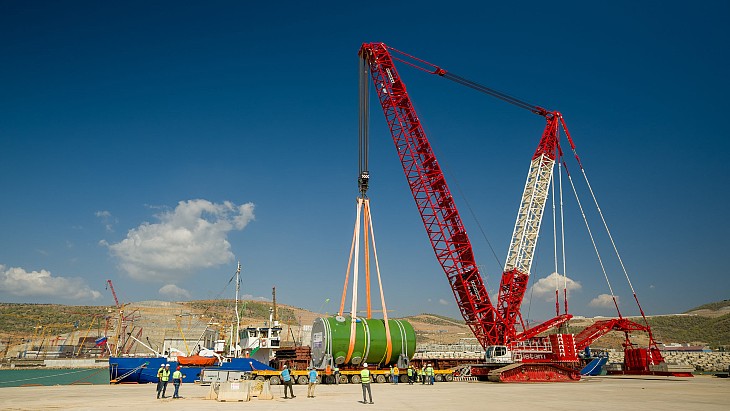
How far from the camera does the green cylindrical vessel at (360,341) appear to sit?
3506 centimetres

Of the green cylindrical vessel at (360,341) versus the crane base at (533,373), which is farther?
the crane base at (533,373)

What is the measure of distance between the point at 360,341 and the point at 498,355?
1896cm

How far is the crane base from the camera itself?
131ft

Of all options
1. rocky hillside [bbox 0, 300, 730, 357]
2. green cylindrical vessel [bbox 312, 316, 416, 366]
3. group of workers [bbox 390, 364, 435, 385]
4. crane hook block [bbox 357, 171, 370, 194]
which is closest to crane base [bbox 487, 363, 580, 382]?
group of workers [bbox 390, 364, 435, 385]

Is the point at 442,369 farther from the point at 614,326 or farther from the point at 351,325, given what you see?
the point at 614,326

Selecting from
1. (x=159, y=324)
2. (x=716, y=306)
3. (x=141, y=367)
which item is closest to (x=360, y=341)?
(x=141, y=367)

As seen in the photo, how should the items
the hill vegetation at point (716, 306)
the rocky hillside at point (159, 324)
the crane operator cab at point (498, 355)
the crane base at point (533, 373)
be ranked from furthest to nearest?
the hill vegetation at point (716, 306) < the rocky hillside at point (159, 324) < the crane operator cab at point (498, 355) < the crane base at point (533, 373)

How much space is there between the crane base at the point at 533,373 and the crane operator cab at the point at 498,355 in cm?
590

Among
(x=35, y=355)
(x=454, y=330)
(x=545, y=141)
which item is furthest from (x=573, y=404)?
(x=454, y=330)

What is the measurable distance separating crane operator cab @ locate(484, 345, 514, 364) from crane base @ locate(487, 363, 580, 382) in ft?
19.4

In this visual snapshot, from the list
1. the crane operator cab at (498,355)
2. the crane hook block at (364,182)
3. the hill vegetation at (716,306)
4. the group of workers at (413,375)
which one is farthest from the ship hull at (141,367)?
the hill vegetation at (716,306)

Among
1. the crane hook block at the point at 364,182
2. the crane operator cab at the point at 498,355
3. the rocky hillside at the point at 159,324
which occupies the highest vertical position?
the crane hook block at the point at 364,182

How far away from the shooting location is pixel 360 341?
35812mm

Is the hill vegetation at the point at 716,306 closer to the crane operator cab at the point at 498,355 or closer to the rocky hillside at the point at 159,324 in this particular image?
the rocky hillside at the point at 159,324
